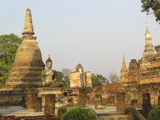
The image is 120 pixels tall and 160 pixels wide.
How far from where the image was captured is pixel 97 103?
14.6 meters

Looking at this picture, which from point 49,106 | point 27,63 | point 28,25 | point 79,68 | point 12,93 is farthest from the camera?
point 28,25

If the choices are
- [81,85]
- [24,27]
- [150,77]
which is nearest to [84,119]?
[150,77]

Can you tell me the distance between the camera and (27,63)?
3494 centimetres

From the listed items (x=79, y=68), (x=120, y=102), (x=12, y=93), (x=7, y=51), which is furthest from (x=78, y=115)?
(x=7, y=51)

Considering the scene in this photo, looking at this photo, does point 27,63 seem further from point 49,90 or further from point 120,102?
point 120,102

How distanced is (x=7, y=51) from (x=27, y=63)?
18.8ft

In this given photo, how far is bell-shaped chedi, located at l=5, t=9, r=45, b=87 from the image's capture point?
3328cm

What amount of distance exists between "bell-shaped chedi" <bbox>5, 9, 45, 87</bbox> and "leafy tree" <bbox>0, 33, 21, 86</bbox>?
3.91 m

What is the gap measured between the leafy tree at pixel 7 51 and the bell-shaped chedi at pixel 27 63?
12.8ft

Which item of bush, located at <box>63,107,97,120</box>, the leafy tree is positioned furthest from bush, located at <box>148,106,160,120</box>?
the leafy tree

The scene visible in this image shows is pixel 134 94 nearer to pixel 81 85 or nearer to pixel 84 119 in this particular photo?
pixel 84 119

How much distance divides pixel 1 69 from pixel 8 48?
2885 millimetres

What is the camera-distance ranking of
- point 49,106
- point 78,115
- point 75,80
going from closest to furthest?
point 78,115 < point 49,106 < point 75,80

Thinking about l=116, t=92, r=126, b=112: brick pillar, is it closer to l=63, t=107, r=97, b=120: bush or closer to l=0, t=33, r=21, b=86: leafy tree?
l=63, t=107, r=97, b=120: bush
